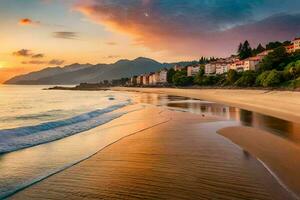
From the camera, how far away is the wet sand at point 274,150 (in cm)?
815

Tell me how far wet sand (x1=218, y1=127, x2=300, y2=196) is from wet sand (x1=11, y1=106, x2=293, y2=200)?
14.3 inches

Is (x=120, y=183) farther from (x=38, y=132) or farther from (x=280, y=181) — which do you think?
(x=38, y=132)

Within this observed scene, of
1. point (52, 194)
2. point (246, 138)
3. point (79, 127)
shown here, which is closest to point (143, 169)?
point (52, 194)

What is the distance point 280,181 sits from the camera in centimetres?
769

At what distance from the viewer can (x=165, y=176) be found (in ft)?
27.7

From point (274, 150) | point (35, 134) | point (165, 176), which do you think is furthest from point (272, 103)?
point (165, 176)

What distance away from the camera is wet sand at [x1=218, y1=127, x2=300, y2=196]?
8.15 meters

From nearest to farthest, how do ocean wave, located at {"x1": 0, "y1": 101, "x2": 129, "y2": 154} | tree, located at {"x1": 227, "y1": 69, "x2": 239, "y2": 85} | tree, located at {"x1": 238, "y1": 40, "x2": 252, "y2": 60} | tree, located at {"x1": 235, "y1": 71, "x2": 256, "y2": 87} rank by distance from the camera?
ocean wave, located at {"x1": 0, "y1": 101, "x2": 129, "y2": 154}
tree, located at {"x1": 235, "y1": 71, "x2": 256, "y2": 87}
tree, located at {"x1": 227, "y1": 69, "x2": 239, "y2": 85}
tree, located at {"x1": 238, "y1": 40, "x2": 252, "y2": 60}

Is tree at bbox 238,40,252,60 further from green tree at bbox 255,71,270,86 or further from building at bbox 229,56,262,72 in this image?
green tree at bbox 255,71,270,86

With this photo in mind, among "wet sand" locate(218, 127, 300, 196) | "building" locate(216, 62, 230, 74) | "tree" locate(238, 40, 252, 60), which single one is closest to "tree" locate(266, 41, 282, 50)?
"tree" locate(238, 40, 252, 60)

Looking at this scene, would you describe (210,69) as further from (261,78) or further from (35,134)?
(35,134)

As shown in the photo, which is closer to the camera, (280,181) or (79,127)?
(280,181)

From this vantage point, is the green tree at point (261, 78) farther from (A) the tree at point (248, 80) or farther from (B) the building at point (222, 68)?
(B) the building at point (222, 68)

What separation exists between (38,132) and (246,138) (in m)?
11.1
